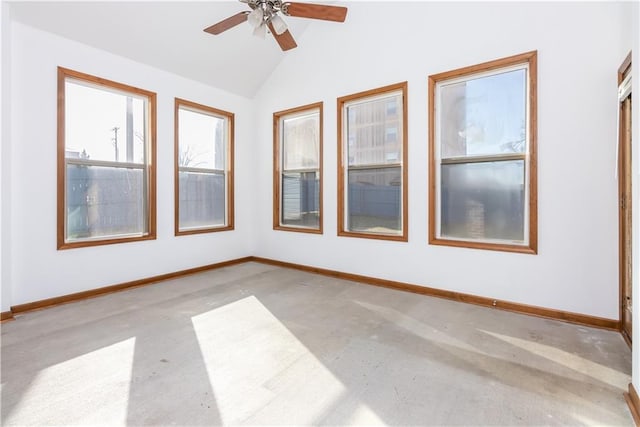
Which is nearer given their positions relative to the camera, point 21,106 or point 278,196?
point 21,106

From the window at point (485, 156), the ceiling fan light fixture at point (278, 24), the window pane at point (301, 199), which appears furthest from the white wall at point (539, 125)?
the ceiling fan light fixture at point (278, 24)

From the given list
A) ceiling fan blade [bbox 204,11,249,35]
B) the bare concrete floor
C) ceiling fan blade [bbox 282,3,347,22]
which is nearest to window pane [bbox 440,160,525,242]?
the bare concrete floor

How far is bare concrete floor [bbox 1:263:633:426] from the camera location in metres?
1.64

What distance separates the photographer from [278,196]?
5.26 m

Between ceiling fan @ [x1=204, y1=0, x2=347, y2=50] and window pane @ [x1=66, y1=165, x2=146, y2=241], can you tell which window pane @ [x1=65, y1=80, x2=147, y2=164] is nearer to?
window pane @ [x1=66, y1=165, x2=146, y2=241]

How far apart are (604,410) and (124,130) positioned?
516 cm

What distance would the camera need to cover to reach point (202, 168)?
191 inches

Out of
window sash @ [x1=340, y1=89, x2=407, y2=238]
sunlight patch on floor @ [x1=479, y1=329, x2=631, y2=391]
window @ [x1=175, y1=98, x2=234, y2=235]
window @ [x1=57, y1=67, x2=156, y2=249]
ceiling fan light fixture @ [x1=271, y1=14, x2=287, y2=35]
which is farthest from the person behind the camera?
window @ [x1=175, y1=98, x2=234, y2=235]

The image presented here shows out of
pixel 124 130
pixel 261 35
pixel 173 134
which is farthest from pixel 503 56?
pixel 124 130

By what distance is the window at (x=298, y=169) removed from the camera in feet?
15.8

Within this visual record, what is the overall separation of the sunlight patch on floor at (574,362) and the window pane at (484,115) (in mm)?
1878

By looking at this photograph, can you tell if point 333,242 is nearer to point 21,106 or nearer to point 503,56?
point 503,56

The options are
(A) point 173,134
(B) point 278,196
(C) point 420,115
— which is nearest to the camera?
(C) point 420,115

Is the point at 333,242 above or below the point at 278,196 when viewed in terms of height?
below
